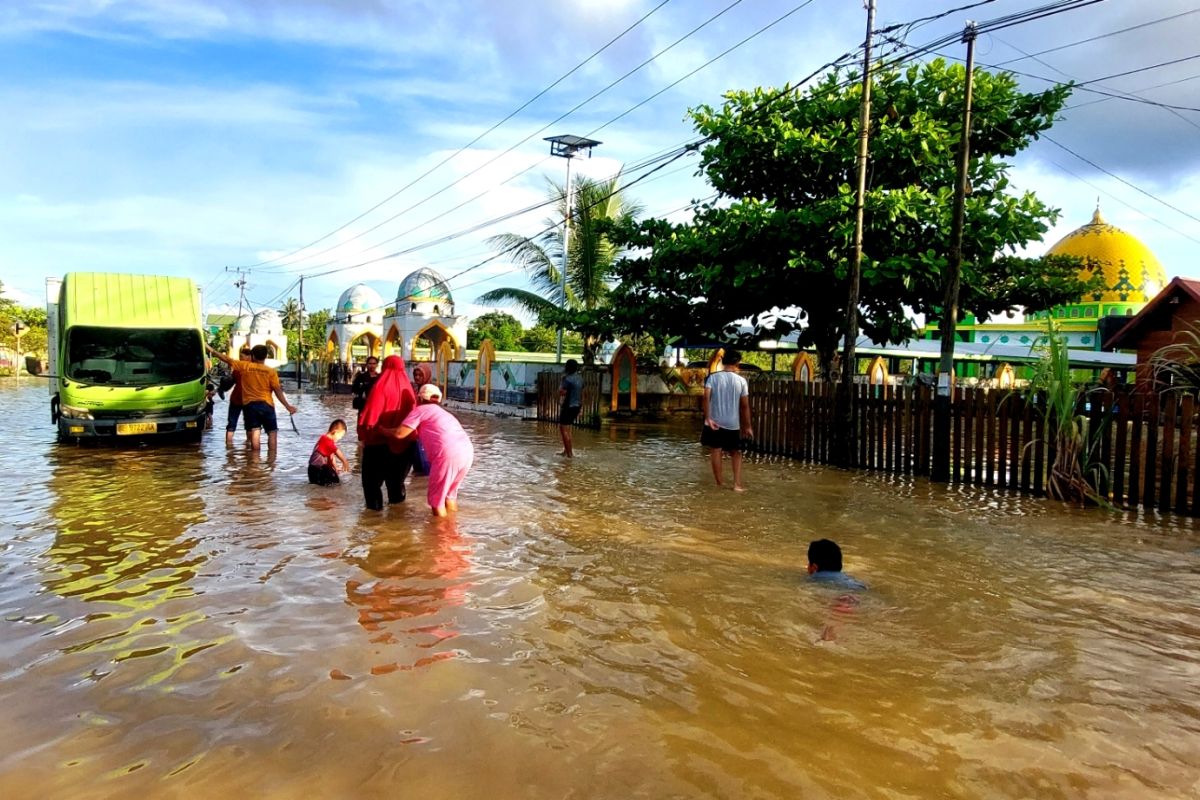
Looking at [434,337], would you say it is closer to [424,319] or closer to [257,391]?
[424,319]

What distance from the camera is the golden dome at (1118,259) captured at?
3478cm

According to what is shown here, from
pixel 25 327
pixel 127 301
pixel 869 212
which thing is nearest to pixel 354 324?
pixel 25 327

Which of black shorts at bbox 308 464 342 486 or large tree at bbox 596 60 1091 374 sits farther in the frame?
large tree at bbox 596 60 1091 374

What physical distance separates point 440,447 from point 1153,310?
62.9ft

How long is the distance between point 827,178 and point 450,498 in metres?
11.6

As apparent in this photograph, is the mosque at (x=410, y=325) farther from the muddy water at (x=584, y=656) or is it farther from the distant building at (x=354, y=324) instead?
the muddy water at (x=584, y=656)

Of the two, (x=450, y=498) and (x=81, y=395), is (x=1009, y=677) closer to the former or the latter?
(x=450, y=498)

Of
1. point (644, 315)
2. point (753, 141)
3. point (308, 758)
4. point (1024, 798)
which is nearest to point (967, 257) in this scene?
point (753, 141)

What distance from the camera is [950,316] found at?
11805 mm

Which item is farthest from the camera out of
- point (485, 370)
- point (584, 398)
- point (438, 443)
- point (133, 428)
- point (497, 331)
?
point (497, 331)

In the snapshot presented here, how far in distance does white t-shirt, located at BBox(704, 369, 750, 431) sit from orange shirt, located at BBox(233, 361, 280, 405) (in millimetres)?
6280

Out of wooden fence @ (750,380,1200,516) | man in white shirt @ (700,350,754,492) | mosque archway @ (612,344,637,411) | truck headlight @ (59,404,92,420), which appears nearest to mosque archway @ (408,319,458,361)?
mosque archway @ (612,344,637,411)

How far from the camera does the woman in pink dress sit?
7.35 metres

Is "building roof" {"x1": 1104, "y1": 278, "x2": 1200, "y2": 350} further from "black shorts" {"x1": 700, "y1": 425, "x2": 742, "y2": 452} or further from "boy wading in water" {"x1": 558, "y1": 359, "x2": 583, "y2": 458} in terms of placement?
"boy wading in water" {"x1": 558, "y1": 359, "x2": 583, "y2": 458}
